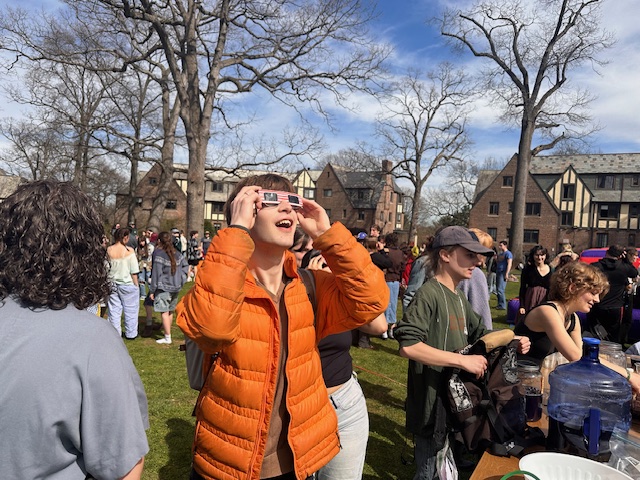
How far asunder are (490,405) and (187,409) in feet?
13.8

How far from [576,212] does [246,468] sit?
51809 millimetres

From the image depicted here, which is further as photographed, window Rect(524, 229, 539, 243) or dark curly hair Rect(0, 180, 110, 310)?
window Rect(524, 229, 539, 243)

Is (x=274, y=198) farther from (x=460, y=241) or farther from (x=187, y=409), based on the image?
(x=187, y=409)

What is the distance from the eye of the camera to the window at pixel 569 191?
4641 centimetres

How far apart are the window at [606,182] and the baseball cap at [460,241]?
5230cm

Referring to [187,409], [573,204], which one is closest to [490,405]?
[187,409]

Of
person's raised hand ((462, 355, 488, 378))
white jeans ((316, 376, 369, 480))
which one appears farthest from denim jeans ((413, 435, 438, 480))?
person's raised hand ((462, 355, 488, 378))

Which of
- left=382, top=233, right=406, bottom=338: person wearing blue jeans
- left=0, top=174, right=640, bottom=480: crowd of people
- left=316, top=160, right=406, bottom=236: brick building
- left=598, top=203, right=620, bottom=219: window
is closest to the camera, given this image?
left=0, top=174, right=640, bottom=480: crowd of people

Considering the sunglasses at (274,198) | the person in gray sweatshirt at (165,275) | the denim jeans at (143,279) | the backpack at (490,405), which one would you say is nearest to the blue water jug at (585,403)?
the backpack at (490,405)

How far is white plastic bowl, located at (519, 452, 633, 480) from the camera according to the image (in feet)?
6.32

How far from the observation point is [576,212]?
4612cm

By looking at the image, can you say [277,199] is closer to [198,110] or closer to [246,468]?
[246,468]

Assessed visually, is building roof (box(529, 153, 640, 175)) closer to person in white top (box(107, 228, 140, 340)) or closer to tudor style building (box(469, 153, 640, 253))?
tudor style building (box(469, 153, 640, 253))

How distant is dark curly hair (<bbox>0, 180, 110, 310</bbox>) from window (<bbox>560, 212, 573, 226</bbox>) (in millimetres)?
51326
